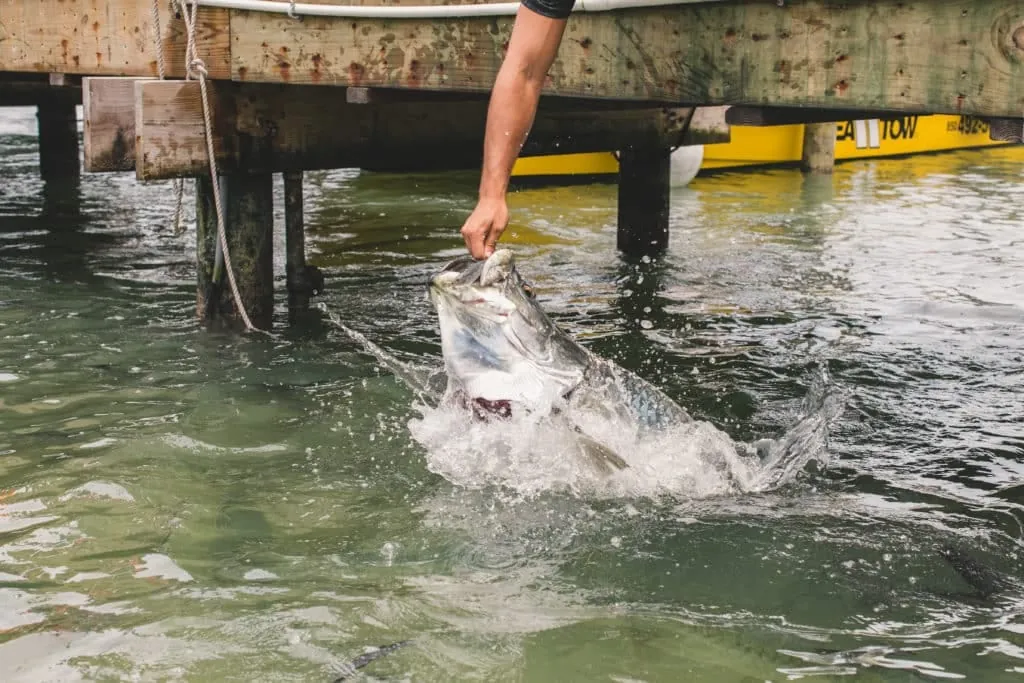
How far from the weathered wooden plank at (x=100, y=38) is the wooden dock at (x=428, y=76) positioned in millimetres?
12

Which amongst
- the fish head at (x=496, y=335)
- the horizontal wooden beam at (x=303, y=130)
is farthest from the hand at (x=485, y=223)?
the horizontal wooden beam at (x=303, y=130)

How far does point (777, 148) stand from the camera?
20.1 m

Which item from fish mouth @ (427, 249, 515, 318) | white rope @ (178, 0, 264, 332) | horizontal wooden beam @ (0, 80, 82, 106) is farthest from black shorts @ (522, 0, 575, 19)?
horizontal wooden beam @ (0, 80, 82, 106)

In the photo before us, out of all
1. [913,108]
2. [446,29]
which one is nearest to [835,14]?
[913,108]

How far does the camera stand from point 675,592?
4.40m

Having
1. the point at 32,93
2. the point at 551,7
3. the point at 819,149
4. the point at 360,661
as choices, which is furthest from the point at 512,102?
the point at 819,149

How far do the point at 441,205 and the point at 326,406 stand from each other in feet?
28.3

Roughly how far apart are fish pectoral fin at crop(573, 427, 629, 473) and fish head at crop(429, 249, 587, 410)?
0.74ft

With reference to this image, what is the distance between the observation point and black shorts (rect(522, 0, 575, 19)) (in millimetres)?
3947

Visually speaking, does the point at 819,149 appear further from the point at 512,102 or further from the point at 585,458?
the point at 512,102

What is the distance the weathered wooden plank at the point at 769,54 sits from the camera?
4.41m

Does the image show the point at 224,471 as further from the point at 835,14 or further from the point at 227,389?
the point at 835,14

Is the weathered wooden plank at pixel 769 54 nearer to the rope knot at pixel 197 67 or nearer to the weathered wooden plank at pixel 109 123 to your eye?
the rope knot at pixel 197 67

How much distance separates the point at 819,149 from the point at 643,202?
866 cm
